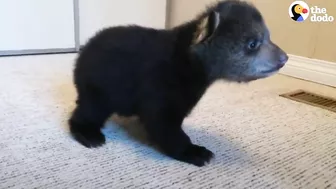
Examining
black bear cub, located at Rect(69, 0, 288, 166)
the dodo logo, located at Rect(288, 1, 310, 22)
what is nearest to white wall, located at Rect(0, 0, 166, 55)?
the dodo logo, located at Rect(288, 1, 310, 22)

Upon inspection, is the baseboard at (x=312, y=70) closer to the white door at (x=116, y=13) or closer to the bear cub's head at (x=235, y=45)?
the bear cub's head at (x=235, y=45)

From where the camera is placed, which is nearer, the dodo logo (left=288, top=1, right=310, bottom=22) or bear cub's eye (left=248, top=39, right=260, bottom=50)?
bear cub's eye (left=248, top=39, right=260, bottom=50)

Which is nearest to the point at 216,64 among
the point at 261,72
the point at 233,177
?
the point at 261,72

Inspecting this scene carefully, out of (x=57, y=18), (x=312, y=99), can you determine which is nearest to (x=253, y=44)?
(x=312, y=99)

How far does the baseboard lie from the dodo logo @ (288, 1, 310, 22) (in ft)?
0.65

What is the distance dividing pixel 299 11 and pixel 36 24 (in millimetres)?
1534

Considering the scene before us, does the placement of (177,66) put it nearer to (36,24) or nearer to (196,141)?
(196,141)

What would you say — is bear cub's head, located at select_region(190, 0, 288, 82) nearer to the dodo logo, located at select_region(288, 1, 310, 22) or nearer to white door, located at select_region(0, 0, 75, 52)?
the dodo logo, located at select_region(288, 1, 310, 22)

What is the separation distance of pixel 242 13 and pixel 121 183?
0.47 meters

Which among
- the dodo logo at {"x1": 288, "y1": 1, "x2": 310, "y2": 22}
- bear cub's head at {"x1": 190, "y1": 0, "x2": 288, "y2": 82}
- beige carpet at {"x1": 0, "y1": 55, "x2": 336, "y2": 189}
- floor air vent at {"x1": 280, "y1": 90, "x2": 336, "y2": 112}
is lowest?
floor air vent at {"x1": 280, "y1": 90, "x2": 336, "y2": 112}

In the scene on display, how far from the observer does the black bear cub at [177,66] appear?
81cm

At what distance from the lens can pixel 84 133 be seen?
935mm

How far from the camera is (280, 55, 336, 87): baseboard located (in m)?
1.69

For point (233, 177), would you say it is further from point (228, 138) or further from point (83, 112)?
point (83, 112)
